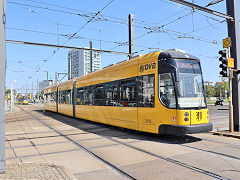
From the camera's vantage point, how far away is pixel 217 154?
5824mm

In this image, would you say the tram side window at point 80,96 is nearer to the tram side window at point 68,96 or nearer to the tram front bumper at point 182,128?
the tram side window at point 68,96

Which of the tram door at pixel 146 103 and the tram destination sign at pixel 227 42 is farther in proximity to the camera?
the tram destination sign at pixel 227 42

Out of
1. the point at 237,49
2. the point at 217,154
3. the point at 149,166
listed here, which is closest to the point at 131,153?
the point at 149,166

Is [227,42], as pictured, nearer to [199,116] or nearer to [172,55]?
[172,55]

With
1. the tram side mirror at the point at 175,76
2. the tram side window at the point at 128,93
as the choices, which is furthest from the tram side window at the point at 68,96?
the tram side mirror at the point at 175,76

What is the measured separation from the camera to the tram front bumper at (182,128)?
688cm

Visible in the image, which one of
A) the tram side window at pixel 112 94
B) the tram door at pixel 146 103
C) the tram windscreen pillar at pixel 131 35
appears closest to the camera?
the tram door at pixel 146 103

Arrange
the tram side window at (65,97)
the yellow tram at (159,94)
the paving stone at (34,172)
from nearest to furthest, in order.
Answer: the paving stone at (34,172) → the yellow tram at (159,94) → the tram side window at (65,97)

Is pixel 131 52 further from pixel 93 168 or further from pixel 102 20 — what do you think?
pixel 93 168

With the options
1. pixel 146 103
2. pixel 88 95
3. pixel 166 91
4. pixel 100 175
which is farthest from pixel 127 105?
pixel 100 175

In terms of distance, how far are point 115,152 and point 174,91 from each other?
9.19ft

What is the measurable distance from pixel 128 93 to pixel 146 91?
1.23m

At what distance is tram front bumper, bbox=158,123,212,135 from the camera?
271 inches

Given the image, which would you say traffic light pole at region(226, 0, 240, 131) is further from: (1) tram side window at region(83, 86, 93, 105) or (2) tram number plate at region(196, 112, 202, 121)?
(1) tram side window at region(83, 86, 93, 105)
